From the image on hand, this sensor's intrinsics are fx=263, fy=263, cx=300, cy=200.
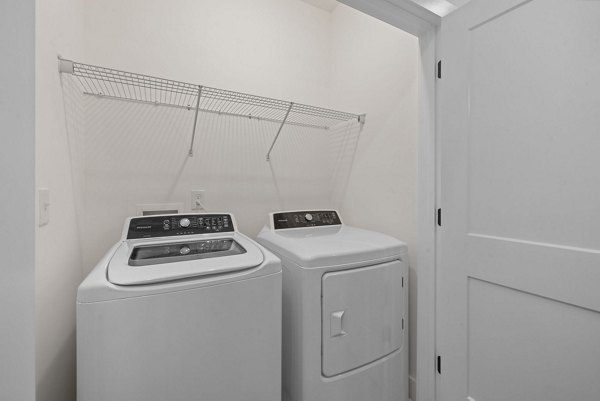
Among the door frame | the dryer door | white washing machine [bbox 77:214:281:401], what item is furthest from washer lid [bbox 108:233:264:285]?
the door frame

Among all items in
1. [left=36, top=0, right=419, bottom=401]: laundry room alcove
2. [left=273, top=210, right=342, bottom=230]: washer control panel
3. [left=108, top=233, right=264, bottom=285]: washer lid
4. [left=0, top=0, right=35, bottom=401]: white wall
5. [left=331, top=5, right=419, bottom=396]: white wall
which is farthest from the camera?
[left=273, top=210, right=342, bottom=230]: washer control panel

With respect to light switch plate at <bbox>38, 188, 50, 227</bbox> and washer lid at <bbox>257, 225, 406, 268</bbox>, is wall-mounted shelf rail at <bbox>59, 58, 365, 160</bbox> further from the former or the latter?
washer lid at <bbox>257, 225, 406, 268</bbox>

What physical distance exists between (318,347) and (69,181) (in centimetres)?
152

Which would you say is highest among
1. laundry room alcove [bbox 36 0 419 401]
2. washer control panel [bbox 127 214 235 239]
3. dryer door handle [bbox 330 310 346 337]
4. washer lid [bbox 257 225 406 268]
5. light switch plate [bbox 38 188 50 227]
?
laundry room alcove [bbox 36 0 419 401]

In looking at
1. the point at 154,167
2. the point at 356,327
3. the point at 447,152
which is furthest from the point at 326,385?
the point at 154,167

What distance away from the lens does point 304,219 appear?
2.01 m

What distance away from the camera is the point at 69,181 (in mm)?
1353

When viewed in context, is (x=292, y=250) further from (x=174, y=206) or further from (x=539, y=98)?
(x=539, y=98)

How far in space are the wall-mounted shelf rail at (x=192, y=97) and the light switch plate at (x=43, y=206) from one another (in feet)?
2.08

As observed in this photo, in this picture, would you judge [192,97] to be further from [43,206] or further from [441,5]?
[441,5]

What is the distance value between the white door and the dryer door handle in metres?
0.59

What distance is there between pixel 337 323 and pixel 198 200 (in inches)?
50.5

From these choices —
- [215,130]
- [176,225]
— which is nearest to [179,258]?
[176,225]

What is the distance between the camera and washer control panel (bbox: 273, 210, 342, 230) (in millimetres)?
1910
